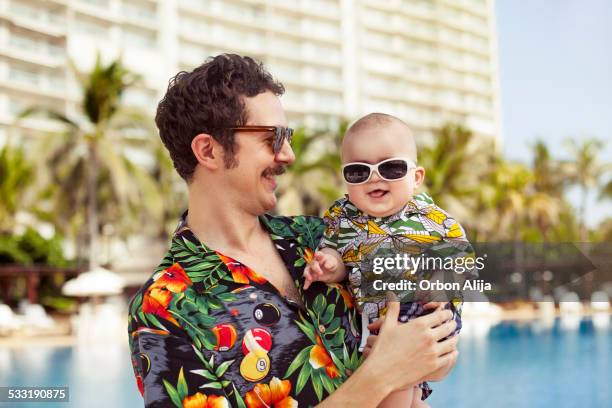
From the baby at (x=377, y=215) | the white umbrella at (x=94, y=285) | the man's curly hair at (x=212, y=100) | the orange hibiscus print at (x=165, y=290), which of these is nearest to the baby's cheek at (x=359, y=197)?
the baby at (x=377, y=215)

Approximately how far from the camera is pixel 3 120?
1761 inches

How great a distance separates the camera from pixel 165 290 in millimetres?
1957

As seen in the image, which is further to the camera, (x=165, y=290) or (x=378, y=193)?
(x=378, y=193)

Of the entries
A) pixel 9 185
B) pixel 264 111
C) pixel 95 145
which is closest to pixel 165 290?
pixel 264 111

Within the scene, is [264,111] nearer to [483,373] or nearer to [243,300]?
[243,300]

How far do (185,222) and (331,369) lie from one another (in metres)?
0.69

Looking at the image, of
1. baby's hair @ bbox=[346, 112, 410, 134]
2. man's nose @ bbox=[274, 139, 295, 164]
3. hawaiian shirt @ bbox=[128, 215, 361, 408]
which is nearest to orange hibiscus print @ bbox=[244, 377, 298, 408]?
hawaiian shirt @ bbox=[128, 215, 361, 408]

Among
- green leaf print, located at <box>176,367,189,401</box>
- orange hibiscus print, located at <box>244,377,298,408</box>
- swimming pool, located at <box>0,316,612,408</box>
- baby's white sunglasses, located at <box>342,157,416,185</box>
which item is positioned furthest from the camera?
swimming pool, located at <box>0,316,612,408</box>

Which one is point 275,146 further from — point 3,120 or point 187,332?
point 3,120

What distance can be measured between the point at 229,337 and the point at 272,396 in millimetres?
203

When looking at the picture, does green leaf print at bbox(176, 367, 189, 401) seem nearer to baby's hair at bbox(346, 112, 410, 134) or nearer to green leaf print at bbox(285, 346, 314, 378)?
green leaf print at bbox(285, 346, 314, 378)

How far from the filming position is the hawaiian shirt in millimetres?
1849

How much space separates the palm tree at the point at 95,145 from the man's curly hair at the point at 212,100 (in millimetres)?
22277

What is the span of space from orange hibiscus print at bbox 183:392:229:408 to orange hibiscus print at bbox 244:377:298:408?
0.11m
